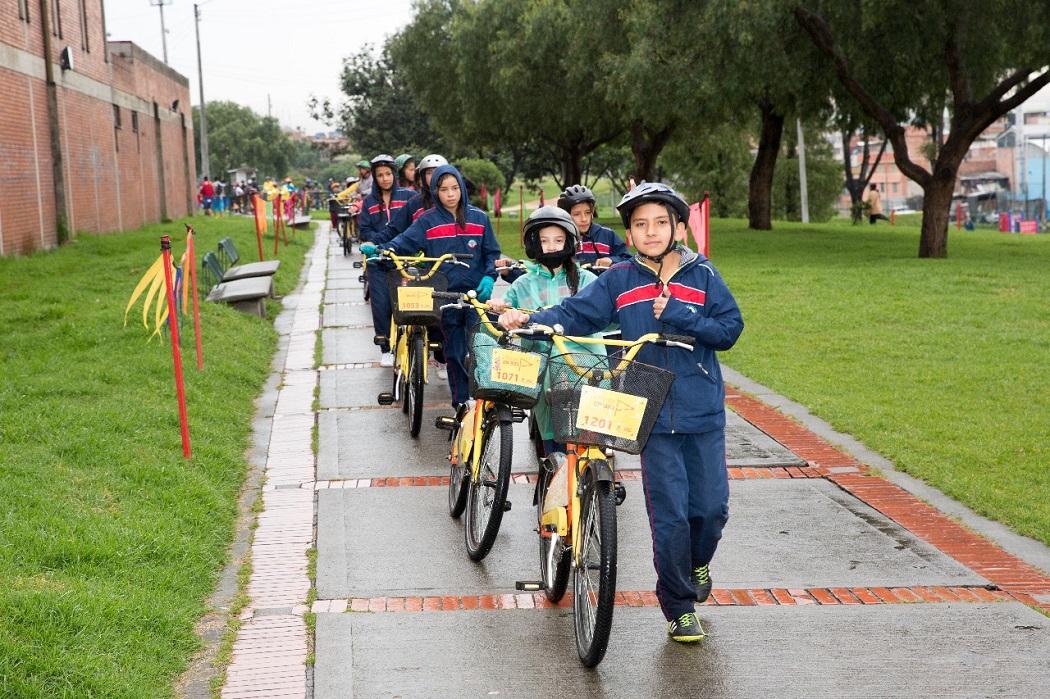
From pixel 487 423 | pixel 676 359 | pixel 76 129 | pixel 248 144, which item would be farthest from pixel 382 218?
pixel 248 144

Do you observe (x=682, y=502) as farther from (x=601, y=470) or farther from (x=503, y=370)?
(x=503, y=370)

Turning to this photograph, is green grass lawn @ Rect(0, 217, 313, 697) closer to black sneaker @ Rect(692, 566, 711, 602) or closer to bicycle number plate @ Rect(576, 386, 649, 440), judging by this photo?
bicycle number plate @ Rect(576, 386, 649, 440)

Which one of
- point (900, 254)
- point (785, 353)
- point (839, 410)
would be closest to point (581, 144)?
point (900, 254)

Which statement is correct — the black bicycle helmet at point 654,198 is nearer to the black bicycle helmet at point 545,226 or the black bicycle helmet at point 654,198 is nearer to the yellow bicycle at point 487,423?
the yellow bicycle at point 487,423

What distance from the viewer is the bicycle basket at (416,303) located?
904cm

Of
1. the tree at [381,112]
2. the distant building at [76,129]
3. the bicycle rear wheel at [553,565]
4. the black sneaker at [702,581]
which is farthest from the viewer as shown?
the tree at [381,112]

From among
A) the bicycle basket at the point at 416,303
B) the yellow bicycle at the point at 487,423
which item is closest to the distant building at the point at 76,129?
the bicycle basket at the point at 416,303

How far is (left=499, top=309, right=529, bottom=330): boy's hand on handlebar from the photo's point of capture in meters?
5.58

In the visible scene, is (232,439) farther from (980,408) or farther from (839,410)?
(980,408)

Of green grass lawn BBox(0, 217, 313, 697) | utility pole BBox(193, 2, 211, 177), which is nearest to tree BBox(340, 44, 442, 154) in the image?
utility pole BBox(193, 2, 211, 177)

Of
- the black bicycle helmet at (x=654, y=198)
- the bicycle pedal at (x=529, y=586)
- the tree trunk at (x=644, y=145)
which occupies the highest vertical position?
the tree trunk at (x=644, y=145)

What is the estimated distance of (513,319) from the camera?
559cm

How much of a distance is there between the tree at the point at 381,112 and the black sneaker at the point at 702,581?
65925mm

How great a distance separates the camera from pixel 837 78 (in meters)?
28.1
